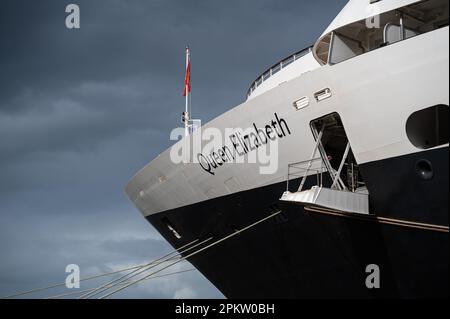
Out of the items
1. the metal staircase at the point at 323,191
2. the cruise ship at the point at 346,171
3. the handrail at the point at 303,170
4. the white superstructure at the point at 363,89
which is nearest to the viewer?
the white superstructure at the point at 363,89

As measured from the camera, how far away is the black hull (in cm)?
1038

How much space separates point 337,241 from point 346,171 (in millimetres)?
1506

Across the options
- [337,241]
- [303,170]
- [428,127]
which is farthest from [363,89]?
[337,241]

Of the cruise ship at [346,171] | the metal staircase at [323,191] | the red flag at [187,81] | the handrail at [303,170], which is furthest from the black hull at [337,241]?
the red flag at [187,81]

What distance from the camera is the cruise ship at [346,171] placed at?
10.3 m

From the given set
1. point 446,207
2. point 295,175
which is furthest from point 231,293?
point 446,207

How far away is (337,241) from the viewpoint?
1193 cm

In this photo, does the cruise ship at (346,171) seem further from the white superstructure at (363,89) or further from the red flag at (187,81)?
the red flag at (187,81)

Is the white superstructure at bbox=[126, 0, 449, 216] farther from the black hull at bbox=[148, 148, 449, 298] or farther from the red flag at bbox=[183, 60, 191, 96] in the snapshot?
the red flag at bbox=[183, 60, 191, 96]

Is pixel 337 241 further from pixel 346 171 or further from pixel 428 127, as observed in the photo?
pixel 428 127

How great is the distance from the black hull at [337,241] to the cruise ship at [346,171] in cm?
3

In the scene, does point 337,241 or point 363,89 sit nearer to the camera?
point 363,89

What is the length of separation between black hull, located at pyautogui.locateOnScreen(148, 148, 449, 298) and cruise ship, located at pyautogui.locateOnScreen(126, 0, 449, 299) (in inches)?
1.0

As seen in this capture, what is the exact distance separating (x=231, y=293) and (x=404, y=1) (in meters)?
9.06
